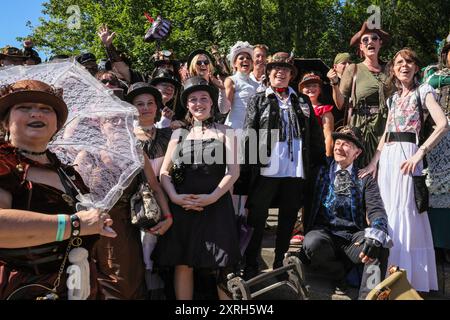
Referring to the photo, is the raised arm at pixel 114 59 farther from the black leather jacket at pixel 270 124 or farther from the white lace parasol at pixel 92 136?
the white lace parasol at pixel 92 136

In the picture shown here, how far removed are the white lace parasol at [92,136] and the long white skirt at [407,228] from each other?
95.0 inches

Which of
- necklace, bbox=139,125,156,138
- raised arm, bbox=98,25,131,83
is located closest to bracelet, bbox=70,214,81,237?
necklace, bbox=139,125,156,138

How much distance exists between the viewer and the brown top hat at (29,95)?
6.49 feet

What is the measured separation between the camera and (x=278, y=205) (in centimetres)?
404

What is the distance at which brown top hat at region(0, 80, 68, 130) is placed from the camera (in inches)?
77.9

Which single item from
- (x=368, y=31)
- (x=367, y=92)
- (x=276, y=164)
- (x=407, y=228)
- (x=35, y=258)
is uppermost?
(x=368, y=31)

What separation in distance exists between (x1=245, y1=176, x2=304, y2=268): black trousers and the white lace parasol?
1751 millimetres

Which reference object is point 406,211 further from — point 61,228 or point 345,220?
point 61,228

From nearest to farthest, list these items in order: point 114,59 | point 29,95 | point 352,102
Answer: point 29,95 → point 352,102 → point 114,59

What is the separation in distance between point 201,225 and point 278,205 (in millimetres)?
908

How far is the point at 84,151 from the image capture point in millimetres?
2346

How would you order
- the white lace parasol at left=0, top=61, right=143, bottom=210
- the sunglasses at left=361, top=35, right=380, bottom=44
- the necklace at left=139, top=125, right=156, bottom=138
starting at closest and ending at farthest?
the white lace parasol at left=0, top=61, right=143, bottom=210
the necklace at left=139, top=125, right=156, bottom=138
the sunglasses at left=361, top=35, right=380, bottom=44

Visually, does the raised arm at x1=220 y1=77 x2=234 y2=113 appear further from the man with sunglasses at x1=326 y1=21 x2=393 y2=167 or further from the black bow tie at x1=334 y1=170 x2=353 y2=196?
the black bow tie at x1=334 y1=170 x2=353 y2=196

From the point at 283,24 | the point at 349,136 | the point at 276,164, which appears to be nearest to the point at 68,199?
the point at 276,164
